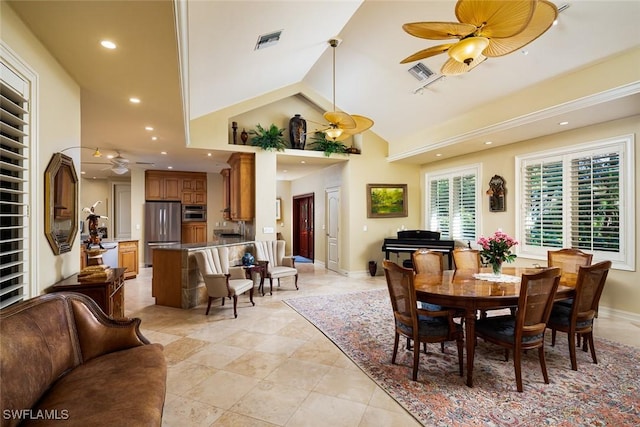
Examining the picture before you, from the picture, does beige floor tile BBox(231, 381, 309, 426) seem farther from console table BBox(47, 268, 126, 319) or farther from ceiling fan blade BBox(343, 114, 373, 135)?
ceiling fan blade BBox(343, 114, 373, 135)

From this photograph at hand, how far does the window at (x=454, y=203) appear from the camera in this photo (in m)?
6.02

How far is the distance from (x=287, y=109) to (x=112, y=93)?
3.91m

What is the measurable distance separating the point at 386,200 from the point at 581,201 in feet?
11.5

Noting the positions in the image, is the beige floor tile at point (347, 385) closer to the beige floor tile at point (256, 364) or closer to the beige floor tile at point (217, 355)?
the beige floor tile at point (256, 364)

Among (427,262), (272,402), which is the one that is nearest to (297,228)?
(427,262)

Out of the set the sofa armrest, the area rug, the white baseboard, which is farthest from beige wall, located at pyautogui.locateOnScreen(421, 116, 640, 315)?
the sofa armrest

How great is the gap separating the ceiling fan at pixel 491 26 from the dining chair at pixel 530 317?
69.1 inches

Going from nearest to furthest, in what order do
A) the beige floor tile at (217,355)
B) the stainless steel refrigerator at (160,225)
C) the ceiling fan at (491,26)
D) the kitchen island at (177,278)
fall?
1. the ceiling fan at (491,26)
2. the beige floor tile at (217,355)
3. the kitchen island at (177,278)
4. the stainless steel refrigerator at (160,225)

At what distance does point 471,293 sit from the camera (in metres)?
2.54

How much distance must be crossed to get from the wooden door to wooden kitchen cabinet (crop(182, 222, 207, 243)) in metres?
2.89

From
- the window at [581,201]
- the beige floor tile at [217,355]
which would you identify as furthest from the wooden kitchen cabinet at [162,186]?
the window at [581,201]

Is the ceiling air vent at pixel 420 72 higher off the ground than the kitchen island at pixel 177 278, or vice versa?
the ceiling air vent at pixel 420 72

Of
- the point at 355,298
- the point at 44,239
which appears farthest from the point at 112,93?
the point at 355,298

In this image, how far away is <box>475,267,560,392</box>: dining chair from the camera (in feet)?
7.55
